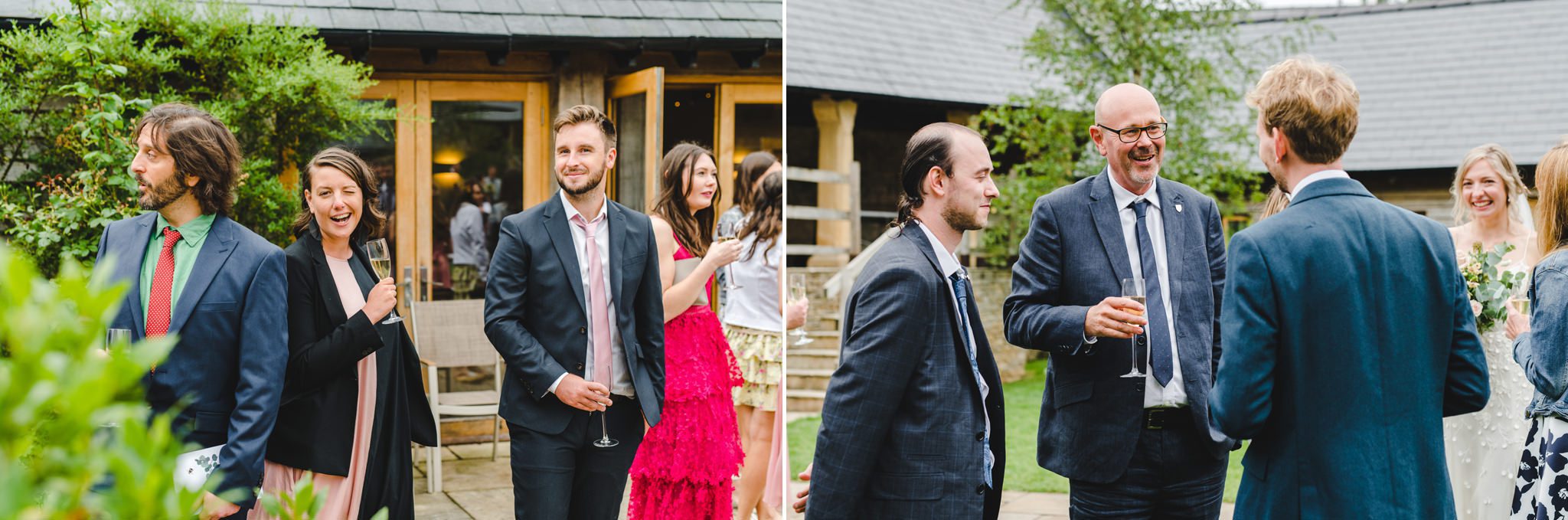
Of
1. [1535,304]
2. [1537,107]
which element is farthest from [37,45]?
[1537,107]

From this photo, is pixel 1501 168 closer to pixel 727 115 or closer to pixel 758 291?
pixel 758 291

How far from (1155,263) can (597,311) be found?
168 cm

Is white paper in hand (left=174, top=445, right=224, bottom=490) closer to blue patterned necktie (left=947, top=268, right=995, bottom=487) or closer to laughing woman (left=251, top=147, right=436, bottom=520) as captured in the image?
laughing woman (left=251, top=147, right=436, bottom=520)

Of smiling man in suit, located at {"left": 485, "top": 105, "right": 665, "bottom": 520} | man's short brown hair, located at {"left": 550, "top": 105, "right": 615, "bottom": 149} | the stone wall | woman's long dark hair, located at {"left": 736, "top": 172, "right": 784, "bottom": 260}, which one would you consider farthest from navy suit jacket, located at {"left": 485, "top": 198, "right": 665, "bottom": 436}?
the stone wall

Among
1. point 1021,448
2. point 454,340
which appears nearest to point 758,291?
point 454,340

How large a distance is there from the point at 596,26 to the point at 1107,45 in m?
6.94

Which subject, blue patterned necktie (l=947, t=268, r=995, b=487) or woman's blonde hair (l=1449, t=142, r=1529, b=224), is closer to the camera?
blue patterned necktie (l=947, t=268, r=995, b=487)

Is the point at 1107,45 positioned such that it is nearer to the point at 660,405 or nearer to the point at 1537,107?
the point at 1537,107

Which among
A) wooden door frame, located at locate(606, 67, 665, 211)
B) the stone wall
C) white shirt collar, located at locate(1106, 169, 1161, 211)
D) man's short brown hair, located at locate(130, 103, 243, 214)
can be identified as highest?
wooden door frame, located at locate(606, 67, 665, 211)

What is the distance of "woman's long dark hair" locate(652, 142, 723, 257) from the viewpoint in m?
4.68

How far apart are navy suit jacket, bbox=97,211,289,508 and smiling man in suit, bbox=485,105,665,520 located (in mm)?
678

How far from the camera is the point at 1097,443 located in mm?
2900

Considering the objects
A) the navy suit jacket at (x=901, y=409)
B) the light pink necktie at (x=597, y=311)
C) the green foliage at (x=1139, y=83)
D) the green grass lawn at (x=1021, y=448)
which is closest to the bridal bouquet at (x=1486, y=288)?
the green grass lawn at (x=1021, y=448)

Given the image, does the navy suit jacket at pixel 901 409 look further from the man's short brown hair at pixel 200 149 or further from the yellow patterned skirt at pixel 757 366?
the yellow patterned skirt at pixel 757 366
